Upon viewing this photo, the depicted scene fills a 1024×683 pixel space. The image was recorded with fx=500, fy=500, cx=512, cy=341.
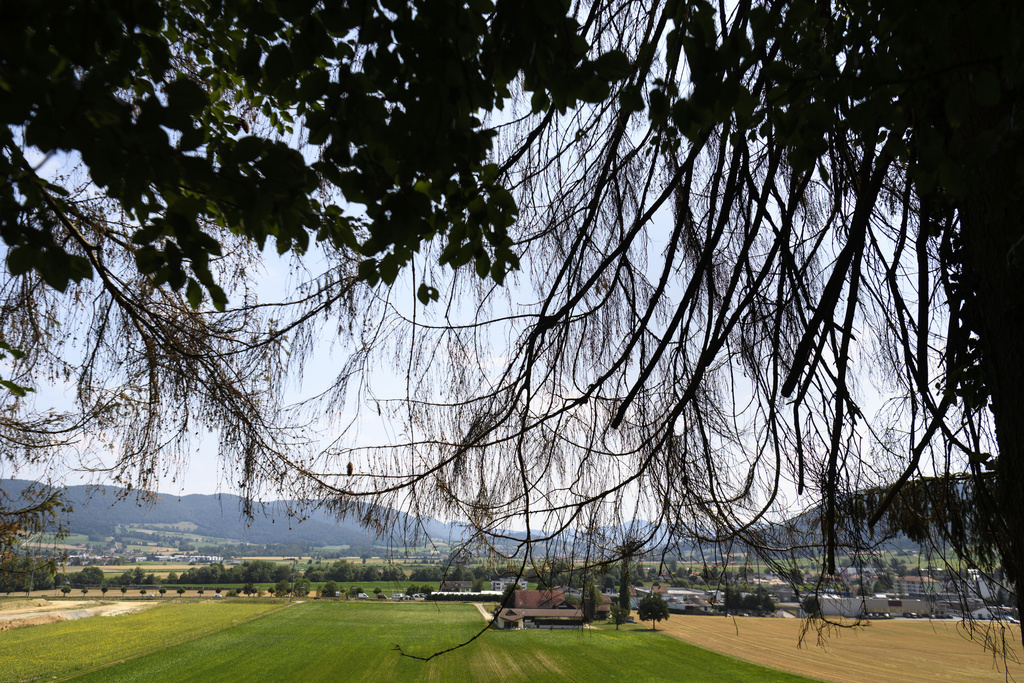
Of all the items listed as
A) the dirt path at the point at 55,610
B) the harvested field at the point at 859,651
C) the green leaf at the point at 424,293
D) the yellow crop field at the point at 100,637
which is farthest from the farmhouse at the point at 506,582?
the harvested field at the point at 859,651

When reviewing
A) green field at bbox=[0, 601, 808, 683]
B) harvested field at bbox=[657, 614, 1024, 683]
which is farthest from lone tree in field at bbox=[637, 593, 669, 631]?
harvested field at bbox=[657, 614, 1024, 683]

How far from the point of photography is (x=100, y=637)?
16469 mm

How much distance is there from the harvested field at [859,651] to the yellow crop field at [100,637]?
60.4 feet

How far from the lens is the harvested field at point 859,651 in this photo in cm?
1587

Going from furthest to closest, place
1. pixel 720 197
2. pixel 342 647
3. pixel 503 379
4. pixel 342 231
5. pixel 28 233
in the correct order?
1. pixel 342 647
2. pixel 720 197
3. pixel 503 379
4. pixel 342 231
5. pixel 28 233

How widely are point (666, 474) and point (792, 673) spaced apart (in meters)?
20.3

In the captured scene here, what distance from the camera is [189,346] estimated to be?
242 centimetres

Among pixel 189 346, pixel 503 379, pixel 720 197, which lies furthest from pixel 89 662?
pixel 720 197

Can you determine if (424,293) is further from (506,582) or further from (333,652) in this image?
(333,652)

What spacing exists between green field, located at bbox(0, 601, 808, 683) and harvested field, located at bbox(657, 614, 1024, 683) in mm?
1338

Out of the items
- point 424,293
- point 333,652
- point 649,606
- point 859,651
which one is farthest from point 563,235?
point 859,651

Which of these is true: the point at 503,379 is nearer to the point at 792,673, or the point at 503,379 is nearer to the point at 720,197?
the point at 720,197

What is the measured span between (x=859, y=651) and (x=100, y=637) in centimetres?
2719

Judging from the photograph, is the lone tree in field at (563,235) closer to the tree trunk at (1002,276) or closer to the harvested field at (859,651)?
the tree trunk at (1002,276)
